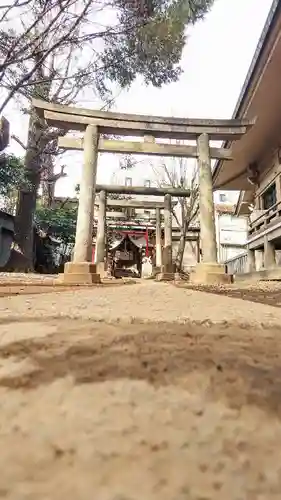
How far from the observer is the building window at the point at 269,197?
8656 mm

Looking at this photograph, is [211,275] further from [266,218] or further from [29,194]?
[29,194]

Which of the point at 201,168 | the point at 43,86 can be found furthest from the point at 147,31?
the point at 201,168

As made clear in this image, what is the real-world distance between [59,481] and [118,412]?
0.52 feet

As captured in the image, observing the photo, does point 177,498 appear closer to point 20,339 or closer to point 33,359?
point 33,359

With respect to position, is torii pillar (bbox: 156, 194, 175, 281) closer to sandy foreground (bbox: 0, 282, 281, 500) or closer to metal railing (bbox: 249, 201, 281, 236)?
metal railing (bbox: 249, 201, 281, 236)

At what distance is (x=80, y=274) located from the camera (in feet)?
14.5

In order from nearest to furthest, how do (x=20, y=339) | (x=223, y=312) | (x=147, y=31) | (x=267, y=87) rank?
1. (x=20, y=339)
2. (x=223, y=312)
3. (x=267, y=87)
4. (x=147, y=31)

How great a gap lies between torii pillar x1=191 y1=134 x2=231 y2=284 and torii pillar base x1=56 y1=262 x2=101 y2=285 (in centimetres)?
149

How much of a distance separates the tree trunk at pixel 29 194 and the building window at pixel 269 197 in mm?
6379

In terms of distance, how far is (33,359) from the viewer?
69 cm

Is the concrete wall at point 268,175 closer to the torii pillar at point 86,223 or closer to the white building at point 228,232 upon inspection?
the torii pillar at point 86,223

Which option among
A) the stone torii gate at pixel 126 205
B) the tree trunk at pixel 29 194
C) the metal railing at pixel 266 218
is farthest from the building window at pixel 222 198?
the tree trunk at pixel 29 194

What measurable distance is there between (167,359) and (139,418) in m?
0.24

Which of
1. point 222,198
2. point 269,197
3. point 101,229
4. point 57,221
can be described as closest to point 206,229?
point 269,197
